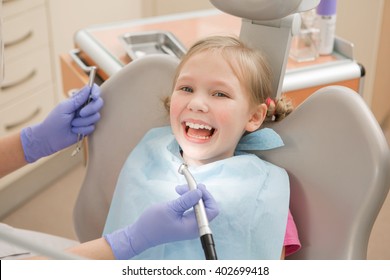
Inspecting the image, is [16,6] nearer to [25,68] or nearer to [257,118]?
[25,68]

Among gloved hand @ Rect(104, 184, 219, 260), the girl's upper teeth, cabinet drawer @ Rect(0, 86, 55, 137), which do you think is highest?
the girl's upper teeth

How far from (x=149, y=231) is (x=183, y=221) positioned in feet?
0.24

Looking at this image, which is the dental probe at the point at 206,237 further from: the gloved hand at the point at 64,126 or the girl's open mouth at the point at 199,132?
the gloved hand at the point at 64,126

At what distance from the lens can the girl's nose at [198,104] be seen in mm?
1228

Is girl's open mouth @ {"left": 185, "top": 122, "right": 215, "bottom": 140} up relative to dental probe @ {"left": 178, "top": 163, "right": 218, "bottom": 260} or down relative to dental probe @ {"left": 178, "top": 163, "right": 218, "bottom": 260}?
down

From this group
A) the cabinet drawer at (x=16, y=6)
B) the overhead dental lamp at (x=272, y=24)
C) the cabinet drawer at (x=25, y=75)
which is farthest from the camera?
the cabinet drawer at (x=25, y=75)

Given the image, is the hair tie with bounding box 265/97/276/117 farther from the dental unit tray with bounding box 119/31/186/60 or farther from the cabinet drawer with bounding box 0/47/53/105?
the cabinet drawer with bounding box 0/47/53/105

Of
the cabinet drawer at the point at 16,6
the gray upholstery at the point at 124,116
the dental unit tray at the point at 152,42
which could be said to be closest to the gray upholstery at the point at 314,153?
the gray upholstery at the point at 124,116

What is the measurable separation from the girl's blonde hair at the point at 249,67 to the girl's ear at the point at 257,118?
11 mm

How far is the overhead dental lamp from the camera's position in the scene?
3.98ft

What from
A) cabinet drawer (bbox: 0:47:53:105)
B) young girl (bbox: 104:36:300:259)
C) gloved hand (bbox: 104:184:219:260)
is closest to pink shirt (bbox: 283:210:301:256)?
young girl (bbox: 104:36:300:259)

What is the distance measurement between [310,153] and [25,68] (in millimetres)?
1595

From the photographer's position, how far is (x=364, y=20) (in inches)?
102
